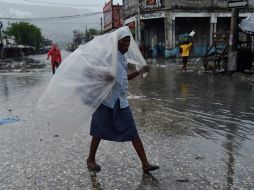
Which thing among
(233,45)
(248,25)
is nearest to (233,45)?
(233,45)

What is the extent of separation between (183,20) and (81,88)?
31505mm

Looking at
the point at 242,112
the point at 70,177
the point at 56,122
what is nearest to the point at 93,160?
the point at 70,177

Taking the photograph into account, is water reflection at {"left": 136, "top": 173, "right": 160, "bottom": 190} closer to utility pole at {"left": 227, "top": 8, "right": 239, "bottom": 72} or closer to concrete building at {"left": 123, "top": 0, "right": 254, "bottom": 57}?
utility pole at {"left": 227, "top": 8, "right": 239, "bottom": 72}

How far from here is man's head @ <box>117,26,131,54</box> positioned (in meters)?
4.17

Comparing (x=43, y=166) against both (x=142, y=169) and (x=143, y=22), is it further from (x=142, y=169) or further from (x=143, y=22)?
(x=143, y=22)

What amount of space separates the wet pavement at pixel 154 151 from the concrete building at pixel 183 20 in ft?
80.9

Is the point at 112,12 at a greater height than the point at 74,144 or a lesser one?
greater

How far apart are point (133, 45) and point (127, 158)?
1.45 meters

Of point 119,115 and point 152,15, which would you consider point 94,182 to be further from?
point 152,15

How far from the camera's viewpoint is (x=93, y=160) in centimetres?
453

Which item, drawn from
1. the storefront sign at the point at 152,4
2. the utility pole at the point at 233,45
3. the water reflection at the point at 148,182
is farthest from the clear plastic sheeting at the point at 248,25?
the storefront sign at the point at 152,4

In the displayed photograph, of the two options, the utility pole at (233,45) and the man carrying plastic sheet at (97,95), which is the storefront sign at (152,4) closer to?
the utility pole at (233,45)

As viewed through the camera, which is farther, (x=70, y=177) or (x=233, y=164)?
(x=233, y=164)

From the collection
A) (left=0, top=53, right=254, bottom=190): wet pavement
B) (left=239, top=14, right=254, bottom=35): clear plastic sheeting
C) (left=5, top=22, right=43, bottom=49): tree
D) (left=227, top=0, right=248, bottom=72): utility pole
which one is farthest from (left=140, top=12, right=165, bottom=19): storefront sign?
(left=5, top=22, right=43, bottom=49): tree
